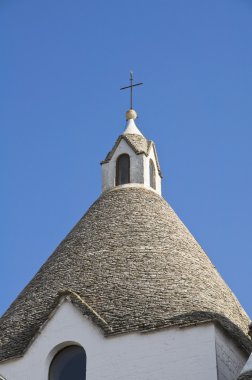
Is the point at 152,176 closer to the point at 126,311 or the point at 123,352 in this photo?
the point at 126,311

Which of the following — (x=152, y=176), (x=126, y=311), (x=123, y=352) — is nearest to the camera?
(x=123, y=352)

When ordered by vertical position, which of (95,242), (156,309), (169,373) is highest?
(95,242)

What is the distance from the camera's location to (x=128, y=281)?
75.8 feet

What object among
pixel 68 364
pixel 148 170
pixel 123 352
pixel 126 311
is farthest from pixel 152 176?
pixel 123 352

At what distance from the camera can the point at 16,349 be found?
74.2 feet

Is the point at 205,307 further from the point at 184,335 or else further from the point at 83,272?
the point at 83,272

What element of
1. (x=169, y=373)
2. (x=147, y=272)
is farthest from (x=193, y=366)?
(x=147, y=272)

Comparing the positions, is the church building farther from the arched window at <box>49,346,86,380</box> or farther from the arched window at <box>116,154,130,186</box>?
the arched window at <box>116,154,130,186</box>

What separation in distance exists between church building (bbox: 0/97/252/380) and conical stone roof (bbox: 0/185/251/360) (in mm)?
22

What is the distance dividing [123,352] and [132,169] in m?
6.79

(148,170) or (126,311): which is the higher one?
(148,170)

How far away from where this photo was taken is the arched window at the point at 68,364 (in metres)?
22.3

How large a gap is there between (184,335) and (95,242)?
13.3 feet

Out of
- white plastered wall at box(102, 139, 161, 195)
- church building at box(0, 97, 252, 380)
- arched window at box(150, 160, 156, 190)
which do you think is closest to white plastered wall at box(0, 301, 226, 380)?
church building at box(0, 97, 252, 380)
